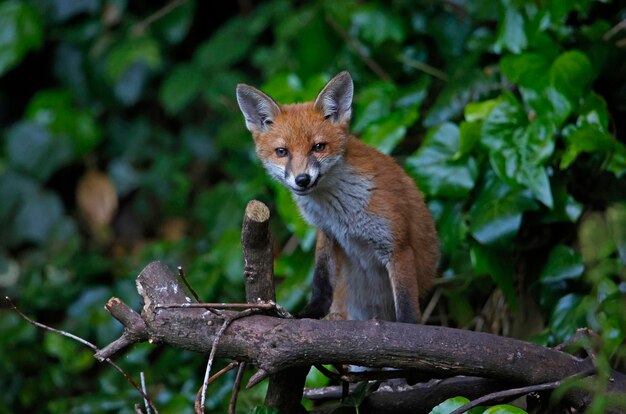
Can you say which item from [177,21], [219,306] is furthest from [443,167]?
[177,21]

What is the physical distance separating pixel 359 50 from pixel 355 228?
261cm

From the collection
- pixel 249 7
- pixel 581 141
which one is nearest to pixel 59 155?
pixel 249 7

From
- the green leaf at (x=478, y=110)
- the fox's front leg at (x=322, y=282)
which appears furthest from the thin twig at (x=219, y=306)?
the green leaf at (x=478, y=110)

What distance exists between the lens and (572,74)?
4824 mm

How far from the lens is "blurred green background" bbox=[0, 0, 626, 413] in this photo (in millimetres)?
4801

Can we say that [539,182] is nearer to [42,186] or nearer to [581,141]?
[581,141]

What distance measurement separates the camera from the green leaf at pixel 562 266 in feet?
15.3

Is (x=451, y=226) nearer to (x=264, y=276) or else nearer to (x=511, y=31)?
(x=511, y=31)

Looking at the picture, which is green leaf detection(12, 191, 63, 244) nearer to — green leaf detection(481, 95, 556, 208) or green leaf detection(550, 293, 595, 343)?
green leaf detection(481, 95, 556, 208)

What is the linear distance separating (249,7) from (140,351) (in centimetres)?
370

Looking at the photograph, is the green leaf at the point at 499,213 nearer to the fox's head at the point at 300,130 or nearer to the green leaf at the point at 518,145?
the green leaf at the point at 518,145

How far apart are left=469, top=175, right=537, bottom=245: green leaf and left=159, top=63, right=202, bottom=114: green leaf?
3735 millimetres

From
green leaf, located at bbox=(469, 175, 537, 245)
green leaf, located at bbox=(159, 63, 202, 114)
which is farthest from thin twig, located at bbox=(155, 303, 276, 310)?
green leaf, located at bbox=(159, 63, 202, 114)

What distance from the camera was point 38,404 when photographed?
7.39 metres
